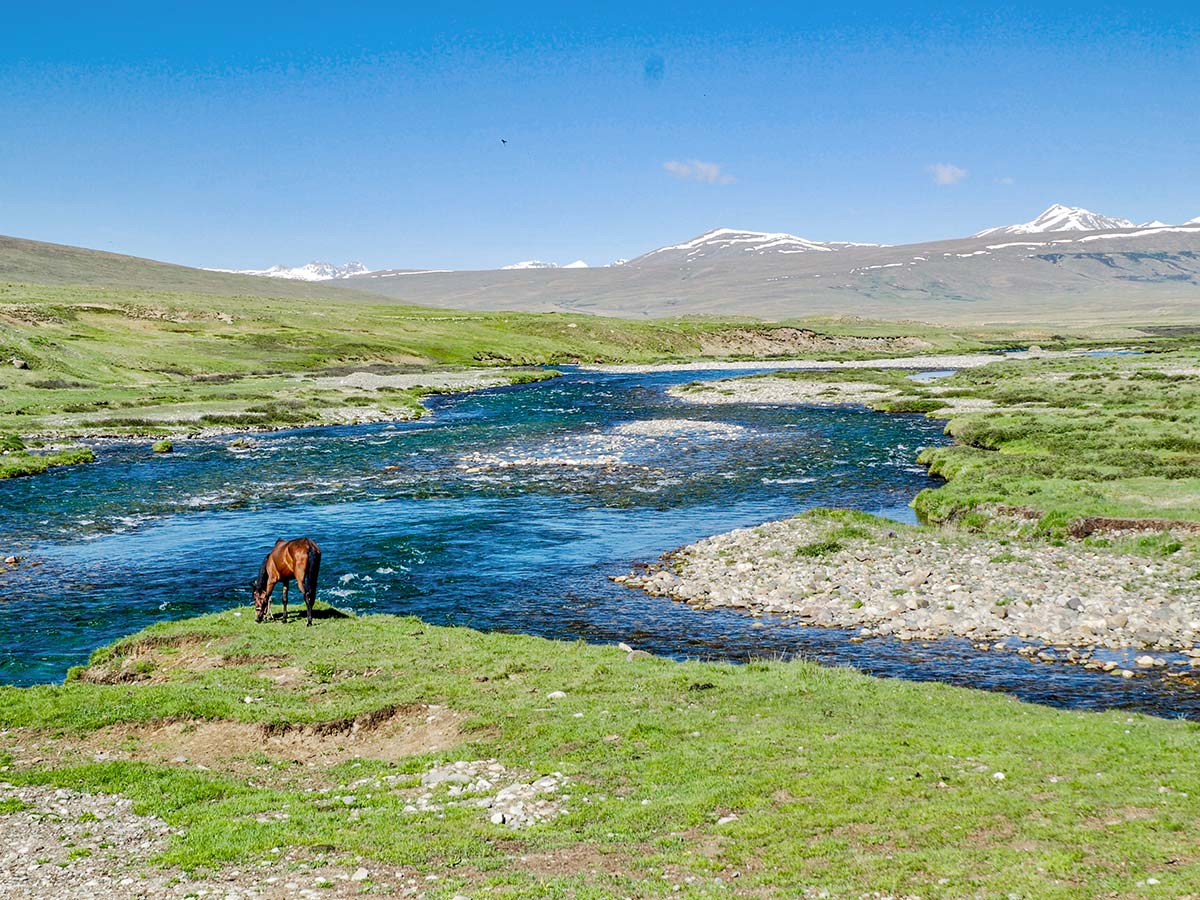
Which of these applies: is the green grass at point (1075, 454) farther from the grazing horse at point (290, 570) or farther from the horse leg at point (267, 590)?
the horse leg at point (267, 590)

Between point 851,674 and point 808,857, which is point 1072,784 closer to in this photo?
point 808,857

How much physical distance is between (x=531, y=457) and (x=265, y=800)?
50.9 m

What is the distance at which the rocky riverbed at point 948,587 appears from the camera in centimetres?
2756

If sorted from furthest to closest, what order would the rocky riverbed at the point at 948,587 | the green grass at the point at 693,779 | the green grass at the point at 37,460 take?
the green grass at the point at 37,460
the rocky riverbed at the point at 948,587
the green grass at the point at 693,779

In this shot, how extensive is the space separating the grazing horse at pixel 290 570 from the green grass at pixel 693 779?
322 cm

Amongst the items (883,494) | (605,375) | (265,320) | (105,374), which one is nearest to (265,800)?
(883,494)

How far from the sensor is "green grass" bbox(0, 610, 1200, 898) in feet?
42.3

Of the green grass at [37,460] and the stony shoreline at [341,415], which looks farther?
the stony shoreline at [341,415]

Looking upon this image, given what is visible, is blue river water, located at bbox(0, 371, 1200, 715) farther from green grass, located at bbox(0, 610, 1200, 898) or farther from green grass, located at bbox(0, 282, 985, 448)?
green grass, located at bbox(0, 282, 985, 448)

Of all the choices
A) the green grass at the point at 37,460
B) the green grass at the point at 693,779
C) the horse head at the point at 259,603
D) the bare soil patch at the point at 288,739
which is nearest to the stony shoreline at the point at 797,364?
the green grass at the point at 37,460

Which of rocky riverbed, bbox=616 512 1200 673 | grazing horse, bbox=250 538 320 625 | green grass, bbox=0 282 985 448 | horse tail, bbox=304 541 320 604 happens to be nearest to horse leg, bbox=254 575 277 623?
grazing horse, bbox=250 538 320 625

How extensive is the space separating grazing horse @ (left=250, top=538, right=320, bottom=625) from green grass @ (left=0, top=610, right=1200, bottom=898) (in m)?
3.22

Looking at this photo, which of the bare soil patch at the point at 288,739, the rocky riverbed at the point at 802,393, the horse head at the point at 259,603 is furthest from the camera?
the rocky riverbed at the point at 802,393

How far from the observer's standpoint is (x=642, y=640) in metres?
29.4
